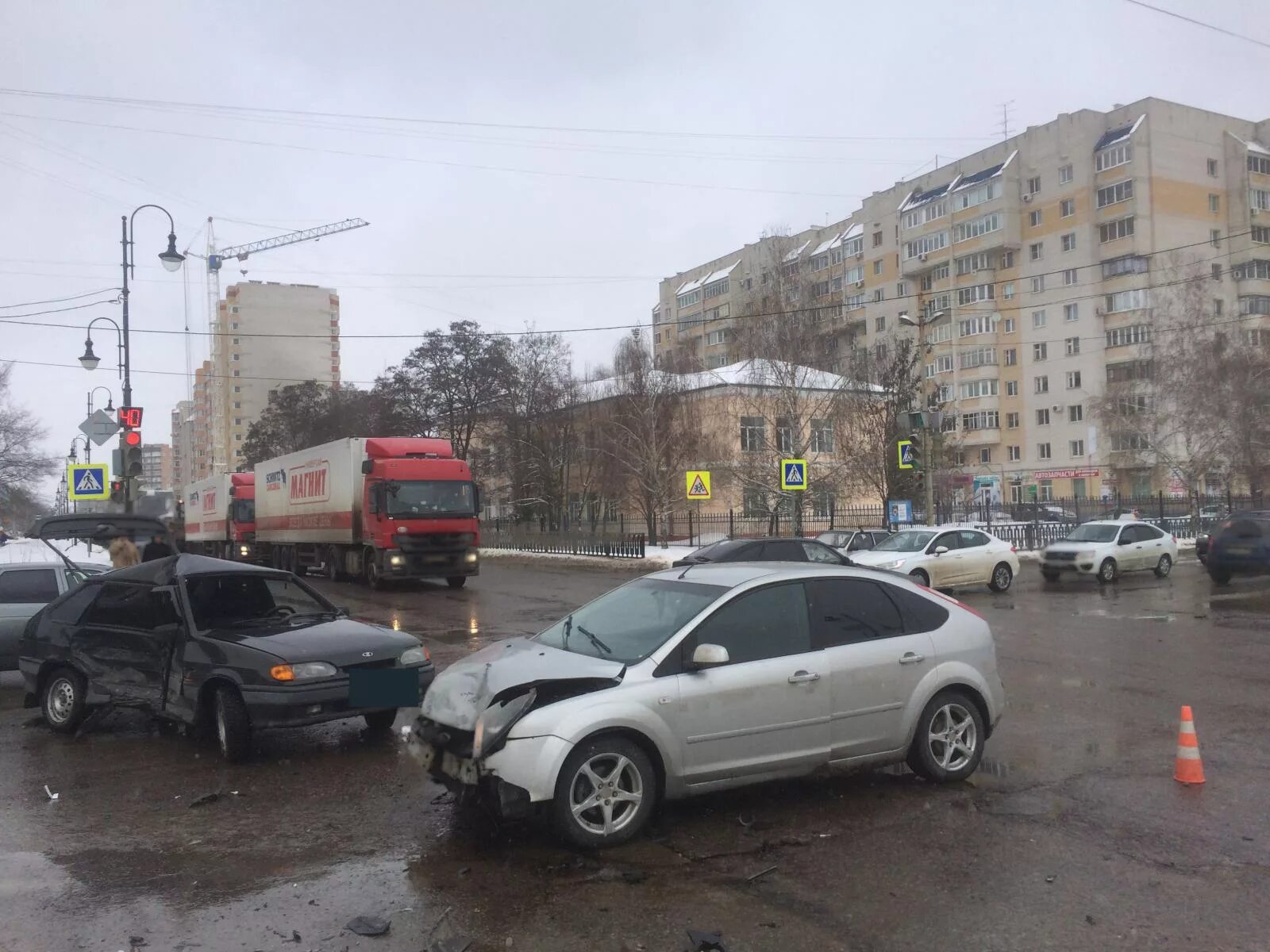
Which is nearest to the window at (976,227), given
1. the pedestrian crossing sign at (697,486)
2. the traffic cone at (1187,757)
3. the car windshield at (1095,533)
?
the pedestrian crossing sign at (697,486)

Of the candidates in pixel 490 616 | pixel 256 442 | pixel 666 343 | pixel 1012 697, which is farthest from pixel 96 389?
pixel 666 343

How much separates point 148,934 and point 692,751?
2776mm

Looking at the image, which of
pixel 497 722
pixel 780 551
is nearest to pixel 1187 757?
pixel 497 722

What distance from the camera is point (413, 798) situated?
6.36m

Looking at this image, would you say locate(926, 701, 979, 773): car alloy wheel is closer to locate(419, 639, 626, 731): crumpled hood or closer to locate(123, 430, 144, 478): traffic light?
locate(419, 639, 626, 731): crumpled hood

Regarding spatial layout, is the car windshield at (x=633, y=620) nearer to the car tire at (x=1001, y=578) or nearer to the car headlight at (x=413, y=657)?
the car headlight at (x=413, y=657)

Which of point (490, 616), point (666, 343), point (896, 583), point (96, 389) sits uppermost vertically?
point (666, 343)

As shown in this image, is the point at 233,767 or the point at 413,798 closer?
the point at 413,798

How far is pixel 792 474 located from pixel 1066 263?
4731 centimetres

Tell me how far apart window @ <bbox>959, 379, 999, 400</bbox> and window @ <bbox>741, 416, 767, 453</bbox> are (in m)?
37.2

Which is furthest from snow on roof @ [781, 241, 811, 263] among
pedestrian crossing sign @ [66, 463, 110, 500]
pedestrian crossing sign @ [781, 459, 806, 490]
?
pedestrian crossing sign @ [66, 463, 110, 500]

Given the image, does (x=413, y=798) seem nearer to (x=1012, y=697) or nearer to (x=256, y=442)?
(x=1012, y=697)

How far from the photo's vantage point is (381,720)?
8094 millimetres

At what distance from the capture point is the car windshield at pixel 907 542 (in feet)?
68.5
